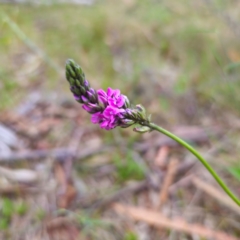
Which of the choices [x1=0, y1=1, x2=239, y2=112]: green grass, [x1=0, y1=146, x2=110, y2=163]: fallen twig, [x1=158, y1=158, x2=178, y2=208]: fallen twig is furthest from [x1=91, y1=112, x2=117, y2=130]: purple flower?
[x1=0, y1=1, x2=239, y2=112]: green grass

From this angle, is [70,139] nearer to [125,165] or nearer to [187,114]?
[125,165]


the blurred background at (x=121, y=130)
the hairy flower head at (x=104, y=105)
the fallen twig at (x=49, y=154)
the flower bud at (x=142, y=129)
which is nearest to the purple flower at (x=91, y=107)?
the hairy flower head at (x=104, y=105)

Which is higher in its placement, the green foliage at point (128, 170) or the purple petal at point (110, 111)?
the green foliage at point (128, 170)

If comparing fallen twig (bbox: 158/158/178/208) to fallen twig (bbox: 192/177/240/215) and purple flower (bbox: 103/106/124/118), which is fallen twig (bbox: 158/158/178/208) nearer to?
fallen twig (bbox: 192/177/240/215)

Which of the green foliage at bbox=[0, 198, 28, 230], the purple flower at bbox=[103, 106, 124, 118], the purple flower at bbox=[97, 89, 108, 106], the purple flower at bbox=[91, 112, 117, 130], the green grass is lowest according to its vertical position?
the green foliage at bbox=[0, 198, 28, 230]

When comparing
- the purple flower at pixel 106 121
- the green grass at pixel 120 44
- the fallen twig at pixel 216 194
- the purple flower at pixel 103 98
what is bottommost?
the purple flower at pixel 106 121

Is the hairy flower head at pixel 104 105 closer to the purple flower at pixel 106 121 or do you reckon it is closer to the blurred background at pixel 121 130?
the purple flower at pixel 106 121

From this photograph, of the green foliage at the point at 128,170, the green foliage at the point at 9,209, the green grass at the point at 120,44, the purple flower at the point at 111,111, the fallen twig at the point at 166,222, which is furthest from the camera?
the green grass at the point at 120,44

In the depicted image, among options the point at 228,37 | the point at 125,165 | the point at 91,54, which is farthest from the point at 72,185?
the point at 228,37
